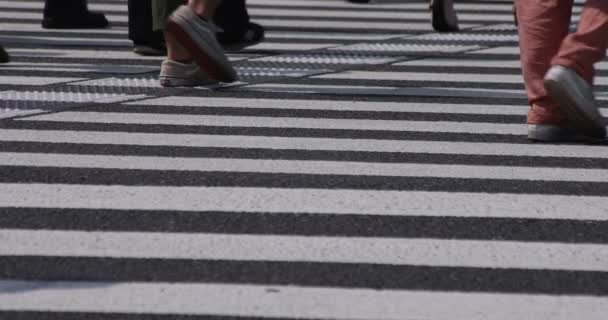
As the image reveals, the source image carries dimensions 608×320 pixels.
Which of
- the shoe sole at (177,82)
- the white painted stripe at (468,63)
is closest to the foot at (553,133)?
the shoe sole at (177,82)

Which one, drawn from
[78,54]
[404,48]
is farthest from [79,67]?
[404,48]

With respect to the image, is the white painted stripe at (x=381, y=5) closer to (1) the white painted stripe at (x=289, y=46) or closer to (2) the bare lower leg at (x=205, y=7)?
(1) the white painted stripe at (x=289, y=46)

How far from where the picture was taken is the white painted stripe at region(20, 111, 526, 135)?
6703 mm

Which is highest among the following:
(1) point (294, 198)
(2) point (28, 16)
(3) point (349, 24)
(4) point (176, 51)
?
(1) point (294, 198)

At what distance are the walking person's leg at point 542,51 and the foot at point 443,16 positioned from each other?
471cm

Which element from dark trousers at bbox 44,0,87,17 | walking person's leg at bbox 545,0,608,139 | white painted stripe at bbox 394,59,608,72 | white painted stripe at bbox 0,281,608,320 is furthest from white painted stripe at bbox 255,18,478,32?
white painted stripe at bbox 0,281,608,320

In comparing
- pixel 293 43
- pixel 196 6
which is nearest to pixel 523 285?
pixel 196 6

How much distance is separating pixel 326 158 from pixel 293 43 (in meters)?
4.83

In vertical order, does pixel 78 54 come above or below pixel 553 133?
below

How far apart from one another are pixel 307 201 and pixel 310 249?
70 centimetres

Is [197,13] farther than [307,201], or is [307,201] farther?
[197,13]

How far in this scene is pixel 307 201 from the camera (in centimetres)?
505

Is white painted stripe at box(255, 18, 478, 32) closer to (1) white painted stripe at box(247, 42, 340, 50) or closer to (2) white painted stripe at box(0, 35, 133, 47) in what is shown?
(1) white painted stripe at box(247, 42, 340, 50)

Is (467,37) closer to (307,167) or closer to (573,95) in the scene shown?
(573,95)
